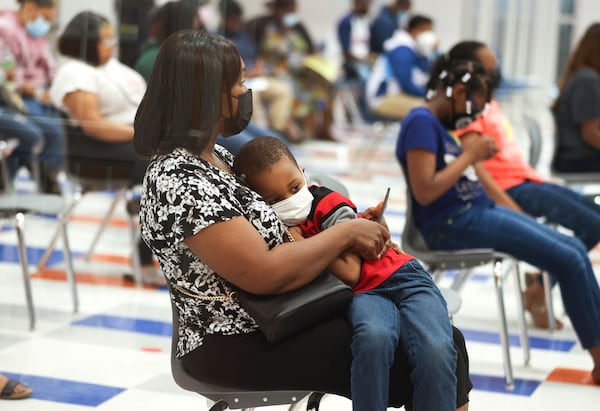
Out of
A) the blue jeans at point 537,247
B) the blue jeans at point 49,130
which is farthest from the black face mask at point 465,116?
the blue jeans at point 49,130

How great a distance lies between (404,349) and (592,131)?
131 inches

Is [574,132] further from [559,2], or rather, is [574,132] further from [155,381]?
[559,2]

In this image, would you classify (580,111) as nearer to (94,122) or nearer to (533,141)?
(533,141)

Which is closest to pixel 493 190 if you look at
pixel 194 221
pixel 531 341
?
pixel 531 341

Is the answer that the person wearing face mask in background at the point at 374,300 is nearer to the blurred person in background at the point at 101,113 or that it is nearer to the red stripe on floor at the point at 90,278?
the blurred person in background at the point at 101,113

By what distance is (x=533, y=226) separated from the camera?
3.77m

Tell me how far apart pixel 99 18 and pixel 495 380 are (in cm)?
302

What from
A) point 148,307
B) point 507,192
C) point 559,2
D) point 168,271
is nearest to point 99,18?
point 148,307

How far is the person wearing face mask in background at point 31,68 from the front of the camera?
5836 millimetres

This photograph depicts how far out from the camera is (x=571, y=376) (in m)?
3.88

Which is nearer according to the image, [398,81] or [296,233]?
[296,233]

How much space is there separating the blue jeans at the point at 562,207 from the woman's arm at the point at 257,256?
7.62ft

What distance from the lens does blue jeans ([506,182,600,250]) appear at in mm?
4375

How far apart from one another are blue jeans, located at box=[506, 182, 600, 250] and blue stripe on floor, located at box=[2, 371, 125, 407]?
6.15 feet
